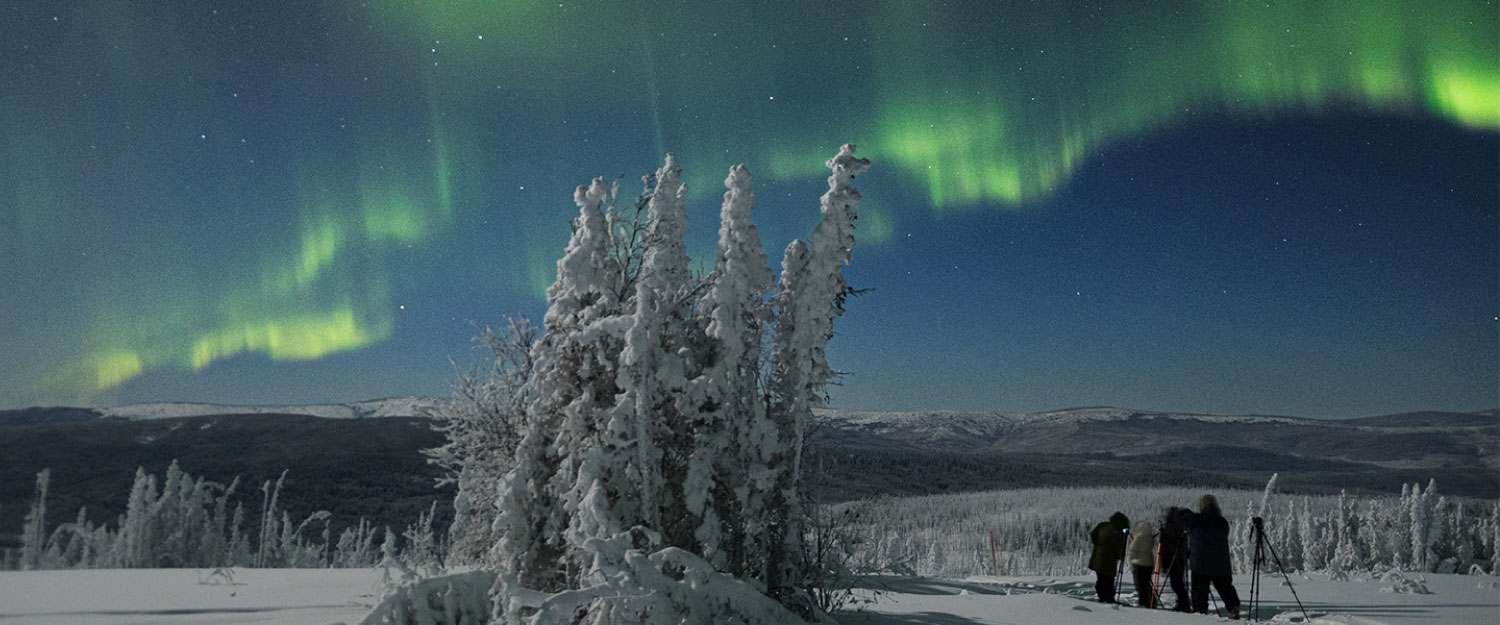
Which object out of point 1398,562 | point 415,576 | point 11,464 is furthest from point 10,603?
point 11,464

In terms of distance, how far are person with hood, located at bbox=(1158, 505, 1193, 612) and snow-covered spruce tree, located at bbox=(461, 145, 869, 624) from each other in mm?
5826

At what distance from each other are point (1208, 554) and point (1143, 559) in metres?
1.18

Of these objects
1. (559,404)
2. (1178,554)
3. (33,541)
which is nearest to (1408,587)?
(1178,554)

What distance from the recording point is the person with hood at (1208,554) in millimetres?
9938

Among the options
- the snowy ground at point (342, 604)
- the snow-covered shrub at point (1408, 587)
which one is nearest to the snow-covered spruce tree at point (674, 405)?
the snowy ground at point (342, 604)

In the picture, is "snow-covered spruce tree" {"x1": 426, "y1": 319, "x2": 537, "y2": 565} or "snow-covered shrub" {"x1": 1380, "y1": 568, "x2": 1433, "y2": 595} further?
"snow-covered shrub" {"x1": 1380, "y1": 568, "x2": 1433, "y2": 595}

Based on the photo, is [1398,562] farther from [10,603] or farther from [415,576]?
[10,603]

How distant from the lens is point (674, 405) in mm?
7246

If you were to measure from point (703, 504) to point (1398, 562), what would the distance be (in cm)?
2527

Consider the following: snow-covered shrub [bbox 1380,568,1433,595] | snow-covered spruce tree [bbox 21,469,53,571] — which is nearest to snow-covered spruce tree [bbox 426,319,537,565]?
snow-covered spruce tree [bbox 21,469,53,571]

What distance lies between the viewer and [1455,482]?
142 m

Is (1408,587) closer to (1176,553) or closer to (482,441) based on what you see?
(1176,553)

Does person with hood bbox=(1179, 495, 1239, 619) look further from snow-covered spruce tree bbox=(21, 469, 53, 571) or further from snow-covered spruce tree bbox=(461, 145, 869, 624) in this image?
snow-covered spruce tree bbox=(21, 469, 53, 571)

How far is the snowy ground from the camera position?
767 cm
